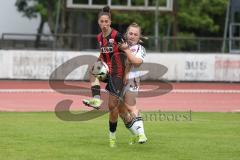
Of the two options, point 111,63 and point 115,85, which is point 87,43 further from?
point 115,85

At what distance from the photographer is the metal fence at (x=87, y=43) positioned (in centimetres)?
3638

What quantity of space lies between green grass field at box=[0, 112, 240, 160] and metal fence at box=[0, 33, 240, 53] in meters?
17.9

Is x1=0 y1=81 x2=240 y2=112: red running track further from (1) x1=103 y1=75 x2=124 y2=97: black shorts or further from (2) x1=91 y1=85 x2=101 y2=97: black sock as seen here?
(1) x1=103 y1=75 x2=124 y2=97: black shorts

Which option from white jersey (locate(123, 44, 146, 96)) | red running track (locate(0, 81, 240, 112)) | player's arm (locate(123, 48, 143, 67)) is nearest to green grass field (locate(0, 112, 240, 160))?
white jersey (locate(123, 44, 146, 96))

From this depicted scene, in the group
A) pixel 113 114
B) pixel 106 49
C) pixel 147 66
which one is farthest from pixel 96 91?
pixel 147 66

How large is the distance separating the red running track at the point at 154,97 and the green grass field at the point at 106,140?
4605 millimetres

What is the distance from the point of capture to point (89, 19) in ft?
175

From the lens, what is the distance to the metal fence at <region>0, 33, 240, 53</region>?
3638 centimetres

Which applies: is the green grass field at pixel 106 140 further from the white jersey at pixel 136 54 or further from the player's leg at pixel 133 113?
the white jersey at pixel 136 54

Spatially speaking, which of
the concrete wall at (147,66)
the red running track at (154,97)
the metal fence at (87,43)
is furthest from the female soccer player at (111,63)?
the metal fence at (87,43)

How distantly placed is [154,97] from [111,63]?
1477 cm

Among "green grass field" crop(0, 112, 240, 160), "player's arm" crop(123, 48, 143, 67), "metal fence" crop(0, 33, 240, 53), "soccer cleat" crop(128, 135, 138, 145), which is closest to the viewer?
"green grass field" crop(0, 112, 240, 160)

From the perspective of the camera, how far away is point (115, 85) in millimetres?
12539

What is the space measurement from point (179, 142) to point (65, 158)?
2.91m
